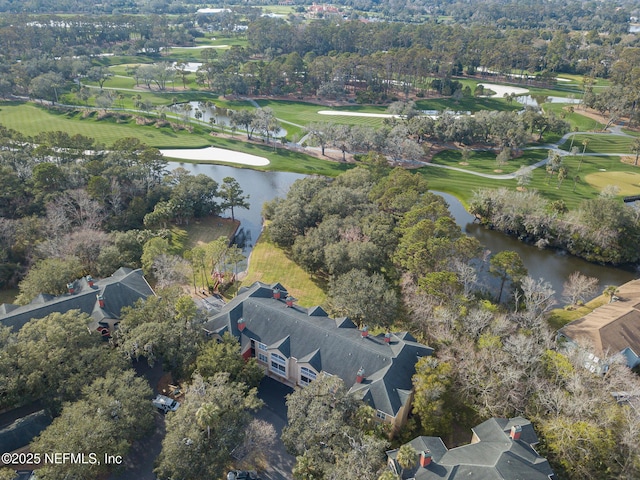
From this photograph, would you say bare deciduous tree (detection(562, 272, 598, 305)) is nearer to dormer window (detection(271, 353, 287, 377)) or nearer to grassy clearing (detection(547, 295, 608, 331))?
grassy clearing (detection(547, 295, 608, 331))

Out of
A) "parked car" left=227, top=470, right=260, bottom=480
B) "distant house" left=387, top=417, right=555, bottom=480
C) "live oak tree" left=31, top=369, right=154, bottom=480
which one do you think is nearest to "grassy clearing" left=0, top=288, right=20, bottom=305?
"live oak tree" left=31, top=369, right=154, bottom=480

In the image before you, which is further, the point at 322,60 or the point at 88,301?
the point at 322,60

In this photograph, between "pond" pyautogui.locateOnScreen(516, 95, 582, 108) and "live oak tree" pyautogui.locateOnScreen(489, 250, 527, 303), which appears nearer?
"live oak tree" pyautogui.locateOnScreen(489, 250, 527, 303)

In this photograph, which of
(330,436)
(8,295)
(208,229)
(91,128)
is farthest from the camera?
(91,128)

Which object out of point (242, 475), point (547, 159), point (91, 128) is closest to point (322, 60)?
point (91, 128)

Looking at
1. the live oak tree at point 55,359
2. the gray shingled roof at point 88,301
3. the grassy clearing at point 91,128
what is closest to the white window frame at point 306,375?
the live oak tree at point 55,359

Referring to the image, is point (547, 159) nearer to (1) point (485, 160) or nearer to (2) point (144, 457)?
(1) point (485, 160)
